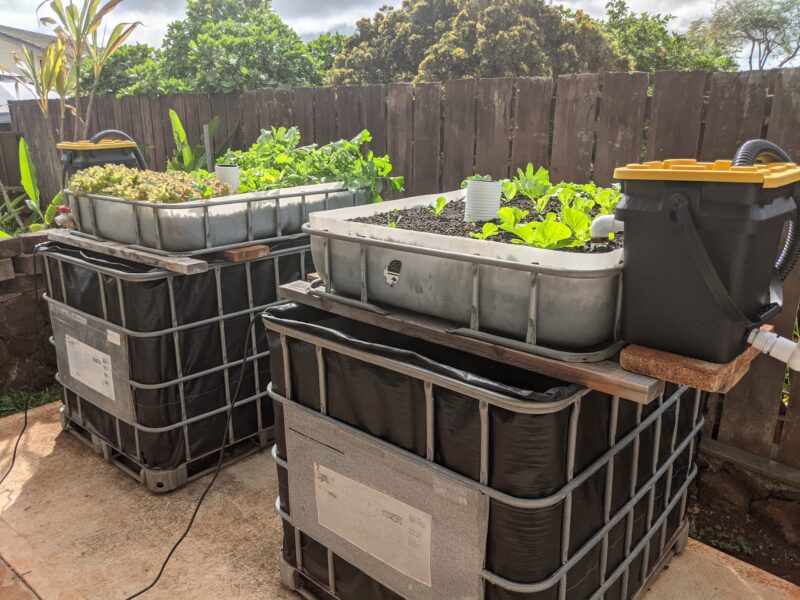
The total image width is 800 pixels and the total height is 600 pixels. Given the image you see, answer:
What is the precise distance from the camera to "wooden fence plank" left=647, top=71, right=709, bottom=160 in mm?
2625

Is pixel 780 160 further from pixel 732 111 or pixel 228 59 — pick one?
pixel 228 59

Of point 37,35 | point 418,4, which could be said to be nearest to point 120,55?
point 418,4

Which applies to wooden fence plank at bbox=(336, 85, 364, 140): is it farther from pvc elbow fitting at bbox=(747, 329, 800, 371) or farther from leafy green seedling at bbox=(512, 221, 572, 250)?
pvc elbow fitting at bbox=(747, 329, 800, 371)

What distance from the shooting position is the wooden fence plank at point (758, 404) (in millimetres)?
2576

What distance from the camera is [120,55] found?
11266 mm

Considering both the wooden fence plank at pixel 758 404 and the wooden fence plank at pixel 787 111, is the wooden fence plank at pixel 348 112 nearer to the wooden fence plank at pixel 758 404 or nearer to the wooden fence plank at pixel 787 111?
the wooden fence plank at pixel 787 111

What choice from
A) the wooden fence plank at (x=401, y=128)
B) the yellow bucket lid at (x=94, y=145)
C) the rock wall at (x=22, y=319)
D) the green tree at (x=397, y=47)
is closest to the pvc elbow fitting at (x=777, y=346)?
the wooden fence plank at (x=401, y=128)

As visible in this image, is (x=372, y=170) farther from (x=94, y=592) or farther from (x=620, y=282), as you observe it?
(x=94, y=592)

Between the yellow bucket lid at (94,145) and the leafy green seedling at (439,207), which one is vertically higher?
the yellow bucket lid at (94,145)

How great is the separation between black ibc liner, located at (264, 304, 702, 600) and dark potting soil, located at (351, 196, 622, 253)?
0.36 meters

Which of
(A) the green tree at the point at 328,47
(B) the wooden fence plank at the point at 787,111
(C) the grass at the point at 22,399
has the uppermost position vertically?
(A) the green tree at the point at 328,47

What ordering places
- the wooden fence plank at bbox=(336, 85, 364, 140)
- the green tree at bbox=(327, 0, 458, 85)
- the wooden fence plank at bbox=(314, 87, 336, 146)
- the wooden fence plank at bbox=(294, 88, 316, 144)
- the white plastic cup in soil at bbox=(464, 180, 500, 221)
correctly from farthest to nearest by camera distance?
the green tree at bbox=(327, 0, 458, 85) → the wooden fence plank at bbox=(294, 88, 316, 144) → the wooden fence plank at bbox=(314, 87, 336, 146) → the wooden fence plank at bbox=(336, 85, 364, 140) → the white plastic cup in soil at bbox=(464, 180, 500, 221)

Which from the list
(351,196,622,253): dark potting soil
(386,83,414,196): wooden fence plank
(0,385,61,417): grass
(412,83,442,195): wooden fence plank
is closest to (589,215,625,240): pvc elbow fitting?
(351,196,622,253): dark potting soil

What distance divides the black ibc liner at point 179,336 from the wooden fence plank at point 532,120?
1.26 metres
